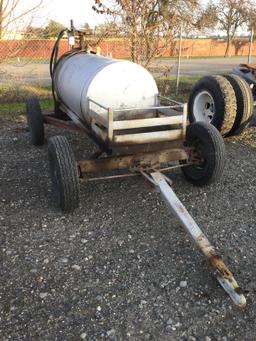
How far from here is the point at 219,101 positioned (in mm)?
6527

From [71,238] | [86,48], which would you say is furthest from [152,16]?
[71,238]

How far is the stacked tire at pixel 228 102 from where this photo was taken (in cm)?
647

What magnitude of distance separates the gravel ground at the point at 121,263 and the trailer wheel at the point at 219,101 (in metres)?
1.47

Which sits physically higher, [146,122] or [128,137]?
[146,122]

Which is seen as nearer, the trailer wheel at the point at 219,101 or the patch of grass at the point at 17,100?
the trailer wheel at the point at 219,101

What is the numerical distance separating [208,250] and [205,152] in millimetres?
1697

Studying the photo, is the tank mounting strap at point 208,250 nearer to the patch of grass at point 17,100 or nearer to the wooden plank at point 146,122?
the wooden plank at point 146,122

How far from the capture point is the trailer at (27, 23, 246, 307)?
4.12m

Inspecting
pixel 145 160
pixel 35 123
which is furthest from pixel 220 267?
pixel 35 123

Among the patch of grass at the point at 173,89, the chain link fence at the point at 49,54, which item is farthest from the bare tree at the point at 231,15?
the patch of grass at the point at 173,89

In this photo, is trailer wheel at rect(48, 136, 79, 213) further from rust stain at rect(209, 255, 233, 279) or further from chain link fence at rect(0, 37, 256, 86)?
chain link fence at rect(0, 37, 256, 86)

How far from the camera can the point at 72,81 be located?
5.42 metres

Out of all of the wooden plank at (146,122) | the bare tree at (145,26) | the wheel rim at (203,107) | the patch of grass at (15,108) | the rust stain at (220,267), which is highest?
the bare tree at (145,26)

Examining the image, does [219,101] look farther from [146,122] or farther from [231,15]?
[231,15]
